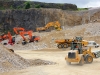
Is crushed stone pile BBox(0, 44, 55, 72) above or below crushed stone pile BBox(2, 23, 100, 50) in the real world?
above

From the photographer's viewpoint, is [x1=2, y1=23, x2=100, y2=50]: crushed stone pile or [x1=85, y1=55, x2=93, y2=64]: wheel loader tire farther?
[x1=2, y1=23, x2=100, y2=50]: crushed stone pile

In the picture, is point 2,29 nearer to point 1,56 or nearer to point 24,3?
point 24,3

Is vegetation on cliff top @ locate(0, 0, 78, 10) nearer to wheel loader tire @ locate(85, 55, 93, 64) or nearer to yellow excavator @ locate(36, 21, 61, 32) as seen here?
yellow excavator @ locate(36, 21, 61, 32)

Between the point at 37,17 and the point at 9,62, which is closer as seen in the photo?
the point at 9,62

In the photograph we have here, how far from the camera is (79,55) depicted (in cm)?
1709


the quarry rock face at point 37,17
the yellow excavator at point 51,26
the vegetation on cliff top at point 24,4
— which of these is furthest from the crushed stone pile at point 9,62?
the vegetation on cliff top at point 24,4

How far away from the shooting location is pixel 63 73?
14469mm

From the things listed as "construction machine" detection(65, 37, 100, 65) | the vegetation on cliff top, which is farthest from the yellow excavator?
"construction machine" detection(65, 37, 100, 65)

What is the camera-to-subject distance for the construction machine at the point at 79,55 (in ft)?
55.1

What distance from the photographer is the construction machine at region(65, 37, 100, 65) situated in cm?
1680

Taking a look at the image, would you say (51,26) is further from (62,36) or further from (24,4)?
(24,4)

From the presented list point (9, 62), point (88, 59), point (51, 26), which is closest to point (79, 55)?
point (88, 59)

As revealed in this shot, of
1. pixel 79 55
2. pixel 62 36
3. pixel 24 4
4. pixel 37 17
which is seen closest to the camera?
pixel 79 55

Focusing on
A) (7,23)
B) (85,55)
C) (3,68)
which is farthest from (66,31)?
(3,68)
